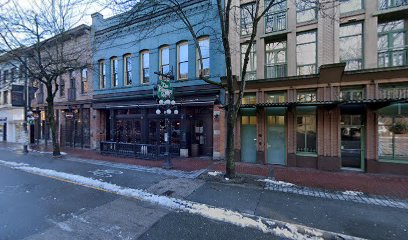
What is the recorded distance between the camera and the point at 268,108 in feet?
36.3

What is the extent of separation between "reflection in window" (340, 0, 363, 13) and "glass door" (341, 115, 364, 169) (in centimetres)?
498

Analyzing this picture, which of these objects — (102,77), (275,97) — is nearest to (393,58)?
(275,97)

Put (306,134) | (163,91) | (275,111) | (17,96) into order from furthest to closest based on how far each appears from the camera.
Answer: (17,96) < (275,111) < (306,134) < (163,91)

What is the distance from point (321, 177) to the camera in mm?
8625

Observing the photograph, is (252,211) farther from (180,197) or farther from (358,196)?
(358,196)

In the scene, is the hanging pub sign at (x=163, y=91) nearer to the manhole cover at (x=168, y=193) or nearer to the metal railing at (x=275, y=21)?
the manhole cover at (x=168, y=193)

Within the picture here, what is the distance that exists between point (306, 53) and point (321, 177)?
6.14 metres

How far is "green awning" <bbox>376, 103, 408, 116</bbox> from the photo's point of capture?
28.8ft

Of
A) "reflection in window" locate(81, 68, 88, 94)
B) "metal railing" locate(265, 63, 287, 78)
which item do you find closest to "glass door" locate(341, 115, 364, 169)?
"metal railing" locate(265, 63, 287, 78)

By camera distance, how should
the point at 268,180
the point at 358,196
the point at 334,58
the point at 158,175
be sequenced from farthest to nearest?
the point at 334,58, the point at 158,175, the point at 268,180, the point at 358,196

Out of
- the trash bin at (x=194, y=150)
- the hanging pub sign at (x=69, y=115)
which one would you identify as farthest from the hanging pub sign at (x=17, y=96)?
the trash bin at (x=194, y=150)

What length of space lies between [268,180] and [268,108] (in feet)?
14.2

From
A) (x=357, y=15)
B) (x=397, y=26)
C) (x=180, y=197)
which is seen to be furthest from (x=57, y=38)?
(x=397, y=26)

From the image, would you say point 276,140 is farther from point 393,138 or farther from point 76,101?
point 76,101
